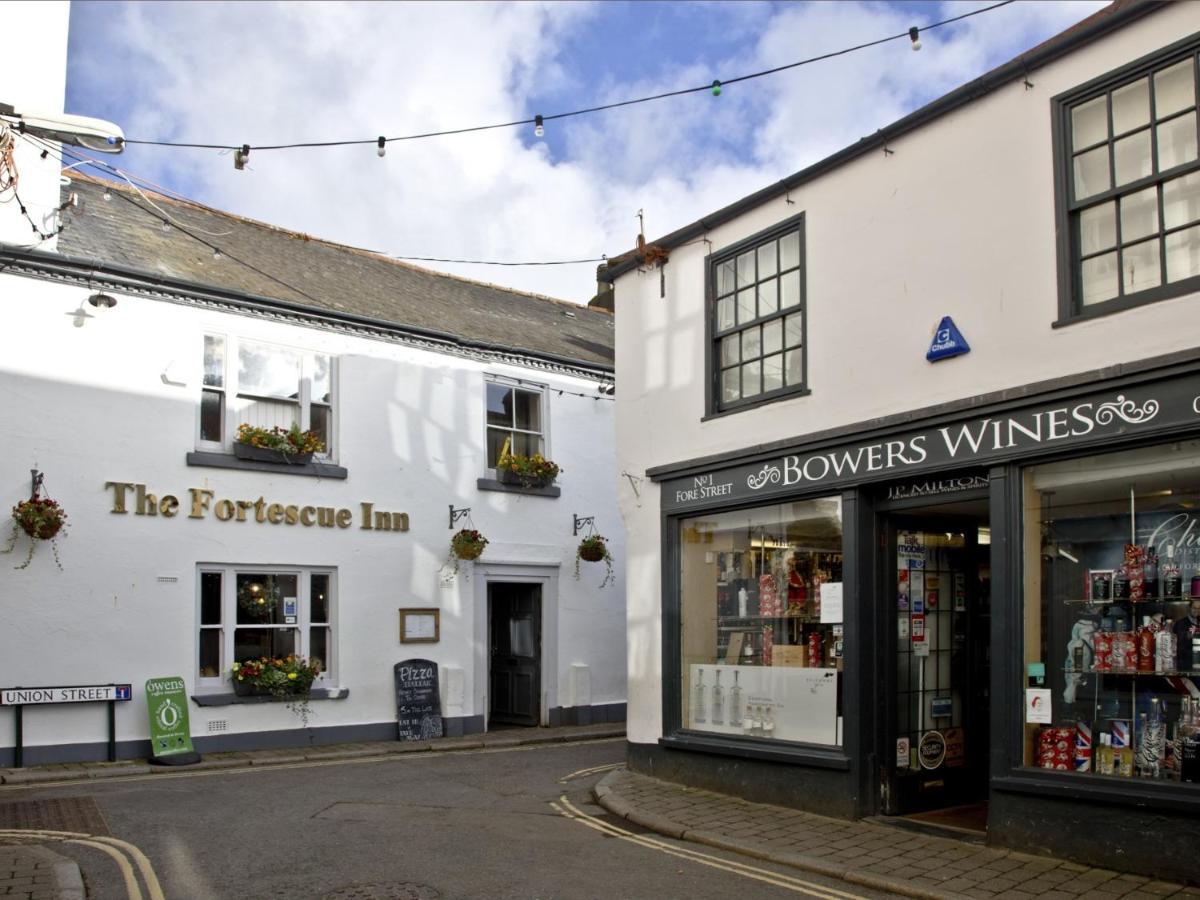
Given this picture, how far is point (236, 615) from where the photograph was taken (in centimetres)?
1480

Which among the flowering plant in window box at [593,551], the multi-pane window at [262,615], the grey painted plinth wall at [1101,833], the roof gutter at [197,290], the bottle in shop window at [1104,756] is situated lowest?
the grey painted plinth wall at [1101,833]

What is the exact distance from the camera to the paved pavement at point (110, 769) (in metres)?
7.28

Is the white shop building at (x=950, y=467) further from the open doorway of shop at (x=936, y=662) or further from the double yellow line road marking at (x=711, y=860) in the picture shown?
the double yellow line road marking at (x=711, y=860)

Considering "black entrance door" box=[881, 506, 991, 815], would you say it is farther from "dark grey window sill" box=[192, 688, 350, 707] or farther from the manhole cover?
"dark grey window sill" box=[192, 688, 350, 707]

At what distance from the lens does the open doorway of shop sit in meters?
9.55

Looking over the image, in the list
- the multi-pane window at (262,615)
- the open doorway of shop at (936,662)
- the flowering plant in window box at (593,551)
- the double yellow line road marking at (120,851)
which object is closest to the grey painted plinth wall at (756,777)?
the open doorway of shop at (936,662)

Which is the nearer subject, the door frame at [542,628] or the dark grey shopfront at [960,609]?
the dark grey shopfront at [960,609]

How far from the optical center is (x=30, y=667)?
13.0 meters

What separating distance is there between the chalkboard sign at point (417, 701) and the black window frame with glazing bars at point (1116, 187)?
10985 millimetres

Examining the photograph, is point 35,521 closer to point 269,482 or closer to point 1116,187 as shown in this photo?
point 269,482

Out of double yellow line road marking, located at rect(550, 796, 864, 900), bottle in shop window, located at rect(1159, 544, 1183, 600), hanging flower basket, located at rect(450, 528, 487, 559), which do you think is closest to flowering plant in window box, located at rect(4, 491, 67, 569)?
hanging flower basket, located at rect(450, 528, 487, 559)

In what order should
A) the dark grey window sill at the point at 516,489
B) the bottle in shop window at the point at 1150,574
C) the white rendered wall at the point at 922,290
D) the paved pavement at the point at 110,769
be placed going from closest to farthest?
the paved pavement at the point at 110,769 → the bottle in shop window at the point at 1150,574 → the white rendered wall at the point at 922,290 → the dark grey window sill at the point at 516,489

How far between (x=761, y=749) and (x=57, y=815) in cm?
629

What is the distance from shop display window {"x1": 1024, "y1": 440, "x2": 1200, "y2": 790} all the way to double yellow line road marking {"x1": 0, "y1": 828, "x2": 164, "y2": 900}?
6.11m
